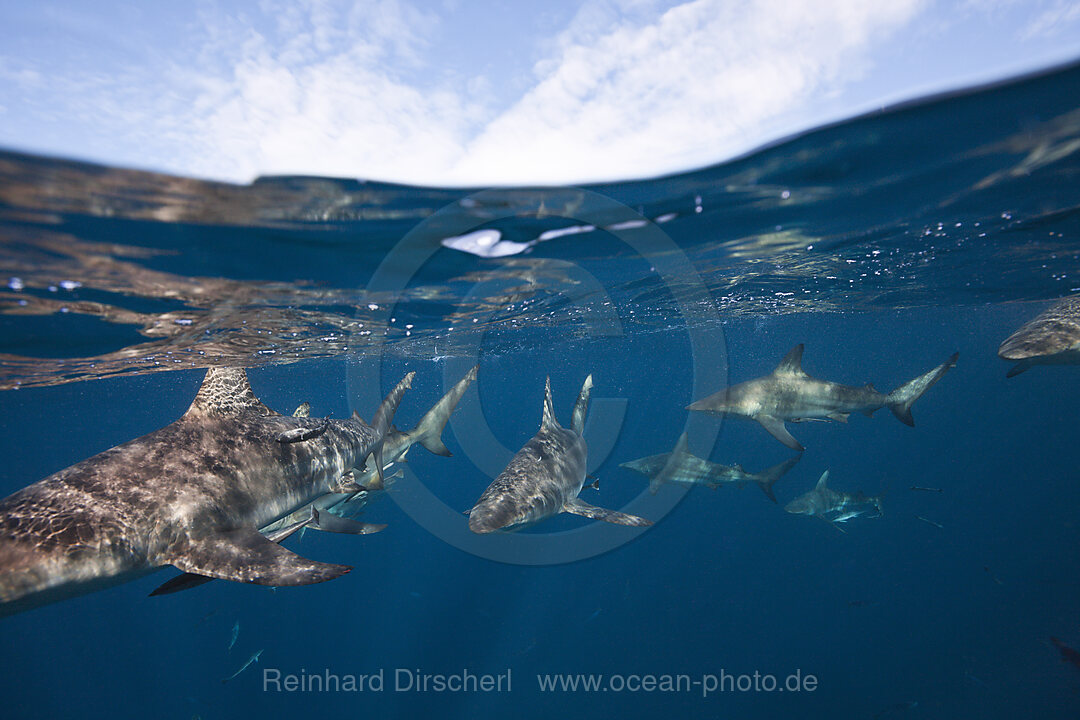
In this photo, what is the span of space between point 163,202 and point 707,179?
9478mm

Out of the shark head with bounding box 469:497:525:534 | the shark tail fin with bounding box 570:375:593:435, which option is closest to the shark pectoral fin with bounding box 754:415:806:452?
the shark tail fin with bounding box 570:375:593:435

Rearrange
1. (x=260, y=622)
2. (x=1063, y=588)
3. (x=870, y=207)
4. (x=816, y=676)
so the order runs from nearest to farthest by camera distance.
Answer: (x=870, y=207), (x=816, y=676), (x=1063, y=588), (x=260, y=622)

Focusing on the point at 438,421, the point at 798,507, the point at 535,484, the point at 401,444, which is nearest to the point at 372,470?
the point at 401,444

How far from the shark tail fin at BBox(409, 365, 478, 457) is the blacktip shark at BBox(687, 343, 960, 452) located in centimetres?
649

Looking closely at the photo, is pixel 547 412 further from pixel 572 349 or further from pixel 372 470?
pixel 572 349

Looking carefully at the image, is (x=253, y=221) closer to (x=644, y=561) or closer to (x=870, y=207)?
(x=870, y=207)

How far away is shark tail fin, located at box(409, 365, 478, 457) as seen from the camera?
979cm

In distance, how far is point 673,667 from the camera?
2220 cm

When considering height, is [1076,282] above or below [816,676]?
Answer: above

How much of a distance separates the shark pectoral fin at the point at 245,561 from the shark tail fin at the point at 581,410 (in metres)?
7.52

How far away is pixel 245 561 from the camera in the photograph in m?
4.17

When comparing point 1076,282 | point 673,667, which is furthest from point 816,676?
point 1076,282

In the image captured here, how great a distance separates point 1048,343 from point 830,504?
7.27 m

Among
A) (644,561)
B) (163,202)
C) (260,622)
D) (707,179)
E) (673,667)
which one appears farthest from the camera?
(644,561)
